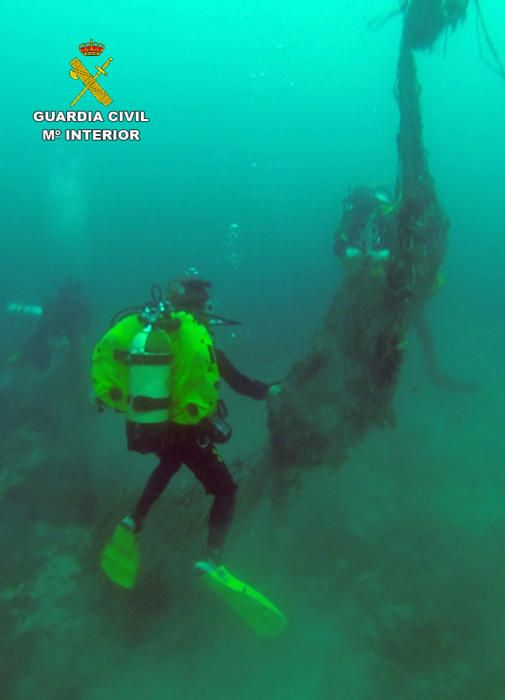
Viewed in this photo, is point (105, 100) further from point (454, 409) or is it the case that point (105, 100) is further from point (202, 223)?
point (202, 223)

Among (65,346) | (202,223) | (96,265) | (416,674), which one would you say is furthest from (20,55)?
(416,674)

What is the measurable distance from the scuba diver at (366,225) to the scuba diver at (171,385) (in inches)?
113

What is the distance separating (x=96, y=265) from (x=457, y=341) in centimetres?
5668

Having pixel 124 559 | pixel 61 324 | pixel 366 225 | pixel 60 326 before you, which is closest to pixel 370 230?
pixel 366 225

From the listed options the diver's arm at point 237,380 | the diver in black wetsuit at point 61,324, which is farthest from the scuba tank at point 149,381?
the diver in black wetsuit at point 61,324

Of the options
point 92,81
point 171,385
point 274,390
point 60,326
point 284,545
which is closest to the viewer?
point 171,385

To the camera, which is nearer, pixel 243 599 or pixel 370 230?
pixel 243 599

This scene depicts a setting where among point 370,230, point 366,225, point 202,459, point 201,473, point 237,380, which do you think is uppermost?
point 366,225

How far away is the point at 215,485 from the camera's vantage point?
4.21 m

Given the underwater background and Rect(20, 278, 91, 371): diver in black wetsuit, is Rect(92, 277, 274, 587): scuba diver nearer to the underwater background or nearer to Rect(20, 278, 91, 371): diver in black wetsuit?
the underwater background

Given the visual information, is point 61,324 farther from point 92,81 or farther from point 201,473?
point 201,473

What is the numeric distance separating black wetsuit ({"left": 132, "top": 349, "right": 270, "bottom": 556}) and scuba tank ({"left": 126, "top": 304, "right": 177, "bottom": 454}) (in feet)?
0.88

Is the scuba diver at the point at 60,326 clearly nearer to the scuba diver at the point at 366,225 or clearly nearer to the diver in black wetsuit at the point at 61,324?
the diver in black wetsuit at the point at 61,324

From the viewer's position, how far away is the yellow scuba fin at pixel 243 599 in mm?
4113
